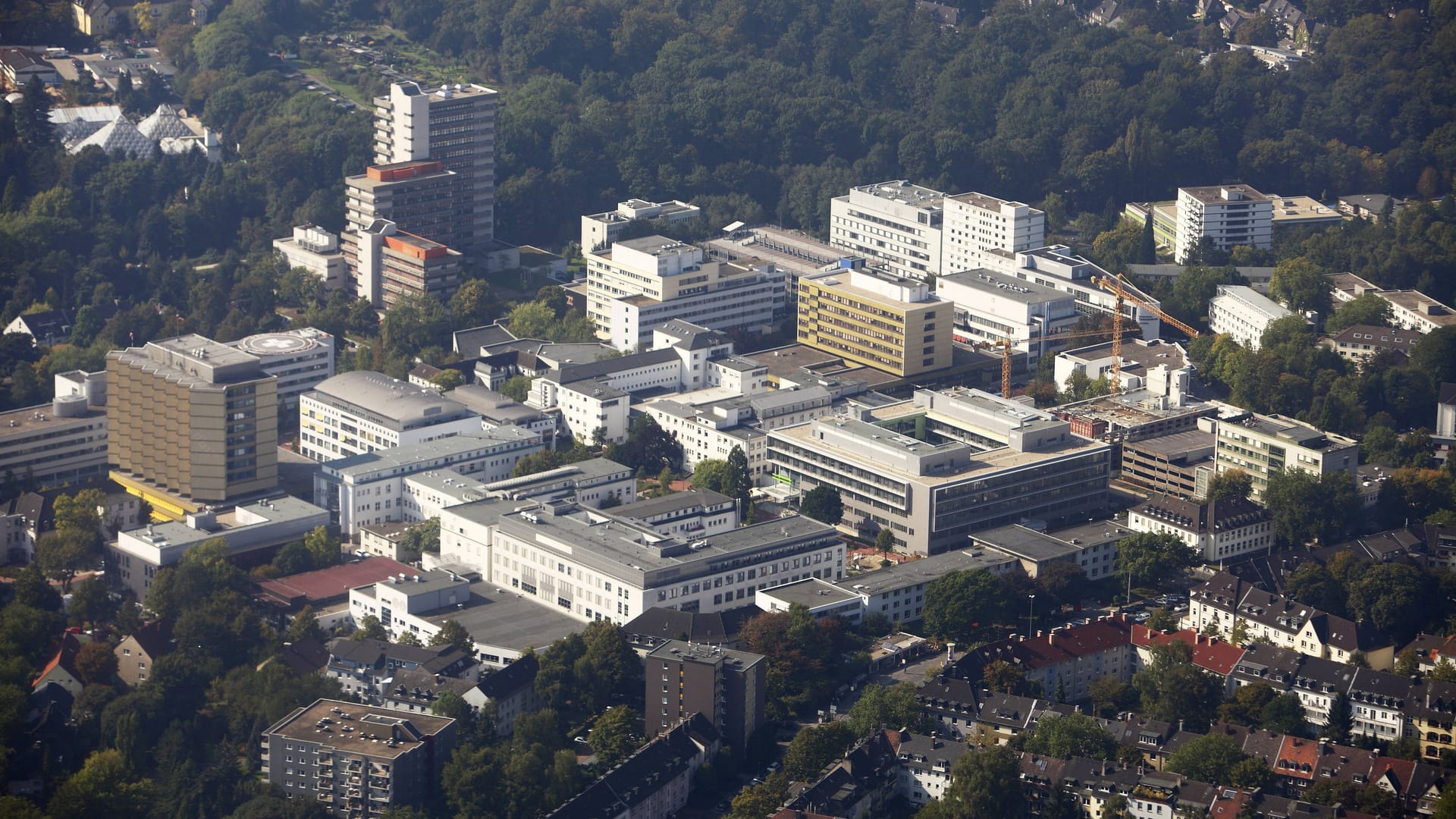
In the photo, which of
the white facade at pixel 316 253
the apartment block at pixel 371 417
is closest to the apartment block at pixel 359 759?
the apartment block at pixel 371 417

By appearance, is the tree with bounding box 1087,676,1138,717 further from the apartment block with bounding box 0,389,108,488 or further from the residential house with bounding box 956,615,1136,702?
the apartment block with bounding box 0,389,108,488

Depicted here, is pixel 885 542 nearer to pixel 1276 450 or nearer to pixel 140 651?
pixel 1276 450

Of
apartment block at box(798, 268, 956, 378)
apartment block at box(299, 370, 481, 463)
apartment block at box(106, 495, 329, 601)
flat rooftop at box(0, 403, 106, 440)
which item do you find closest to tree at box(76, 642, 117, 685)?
apartment block at box(106, 495, 329, 601)

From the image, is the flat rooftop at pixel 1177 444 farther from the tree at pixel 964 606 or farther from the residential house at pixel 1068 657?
the residential house at pixel 1068 657

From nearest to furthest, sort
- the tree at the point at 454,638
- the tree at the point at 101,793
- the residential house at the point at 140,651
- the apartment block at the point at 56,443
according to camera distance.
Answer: the tree at the point at 101,793 → the tree at the point at 454,638 → the residential house at the point at 140,651 → the apartment block at the point at 56,443

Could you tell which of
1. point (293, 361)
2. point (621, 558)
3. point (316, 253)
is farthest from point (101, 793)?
point (316, 253)
